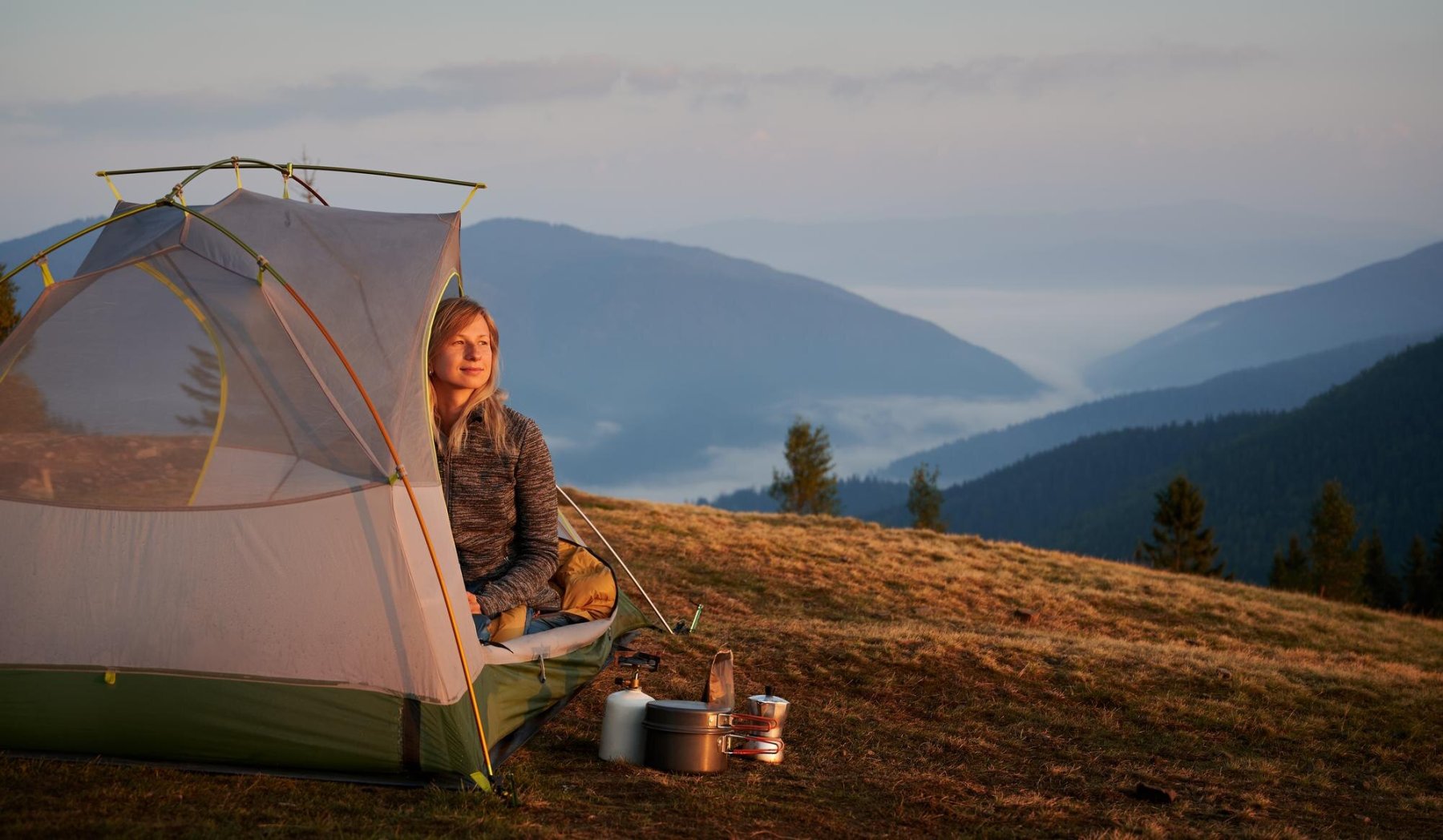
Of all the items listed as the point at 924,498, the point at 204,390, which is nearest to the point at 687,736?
the point at 204,390

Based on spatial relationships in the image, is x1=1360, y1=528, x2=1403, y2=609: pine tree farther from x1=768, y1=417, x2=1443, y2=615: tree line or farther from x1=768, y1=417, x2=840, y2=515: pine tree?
x1=768, y1=417, x2=840, y2=515: pine tree

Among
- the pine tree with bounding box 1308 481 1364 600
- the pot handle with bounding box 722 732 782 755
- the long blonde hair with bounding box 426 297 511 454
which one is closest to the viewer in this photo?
the long blonde hair with bounding box 426 297 511 454

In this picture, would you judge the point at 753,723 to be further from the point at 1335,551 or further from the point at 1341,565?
the point at 1335,551

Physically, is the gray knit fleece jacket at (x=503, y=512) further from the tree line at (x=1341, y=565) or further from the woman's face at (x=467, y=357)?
the tree line at (x=1341, y=565)

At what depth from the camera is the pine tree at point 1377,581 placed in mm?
84125

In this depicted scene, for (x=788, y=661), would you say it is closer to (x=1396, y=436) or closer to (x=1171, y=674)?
(x=1171, y=674)

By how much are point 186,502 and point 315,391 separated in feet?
3.18

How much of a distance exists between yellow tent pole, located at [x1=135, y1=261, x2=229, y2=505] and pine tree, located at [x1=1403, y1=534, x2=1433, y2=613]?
8624cm

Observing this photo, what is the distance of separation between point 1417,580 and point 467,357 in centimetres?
9232

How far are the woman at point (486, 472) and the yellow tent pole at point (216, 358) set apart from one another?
1.22 meters

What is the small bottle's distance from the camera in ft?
24.4

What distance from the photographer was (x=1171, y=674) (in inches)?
479

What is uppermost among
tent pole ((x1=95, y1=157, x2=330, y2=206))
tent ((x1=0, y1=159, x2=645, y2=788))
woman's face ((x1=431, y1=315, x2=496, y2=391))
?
tent pole ((x1=95, y1=157, x2=330, y2=206))

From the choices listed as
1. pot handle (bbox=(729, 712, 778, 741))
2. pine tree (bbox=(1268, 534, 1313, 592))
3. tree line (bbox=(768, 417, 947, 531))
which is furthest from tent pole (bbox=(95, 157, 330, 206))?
pine tree (bbox=(1268, 534, 1313, 592))
